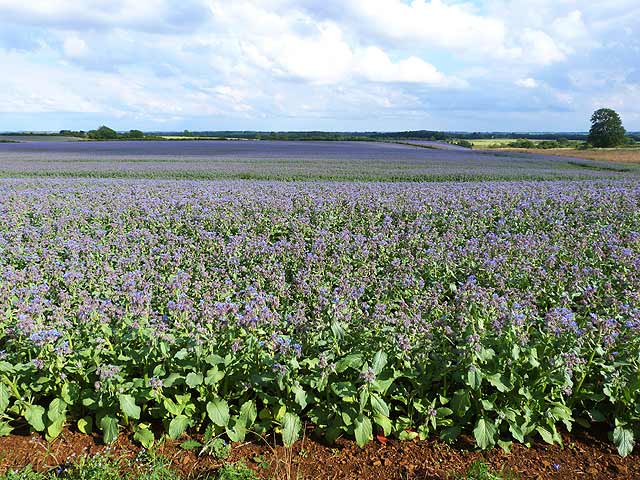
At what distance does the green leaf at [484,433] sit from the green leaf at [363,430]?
858 millimetres

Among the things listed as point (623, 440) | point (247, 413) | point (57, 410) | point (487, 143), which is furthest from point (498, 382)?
point (487, 143)

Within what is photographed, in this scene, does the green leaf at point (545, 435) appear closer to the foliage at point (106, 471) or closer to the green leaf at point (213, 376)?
the green leaf at point (213, 376)

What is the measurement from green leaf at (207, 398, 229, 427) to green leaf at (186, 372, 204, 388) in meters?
0.23

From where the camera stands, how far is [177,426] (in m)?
3.96

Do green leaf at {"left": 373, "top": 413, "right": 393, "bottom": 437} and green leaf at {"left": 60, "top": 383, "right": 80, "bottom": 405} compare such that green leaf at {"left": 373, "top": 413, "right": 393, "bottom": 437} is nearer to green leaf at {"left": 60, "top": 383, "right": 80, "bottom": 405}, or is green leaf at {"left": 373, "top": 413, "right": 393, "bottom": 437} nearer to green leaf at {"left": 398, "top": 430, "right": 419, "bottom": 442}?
green leaf at {"left": 398, "top": 430, "right": 419, "bottom": 442}

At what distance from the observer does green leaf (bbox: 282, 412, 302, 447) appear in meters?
A: 3.80

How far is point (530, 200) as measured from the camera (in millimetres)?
13945

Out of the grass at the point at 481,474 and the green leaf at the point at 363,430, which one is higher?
the green leaf at the point at 363,430

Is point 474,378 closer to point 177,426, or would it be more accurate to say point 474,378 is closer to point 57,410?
point 177,426

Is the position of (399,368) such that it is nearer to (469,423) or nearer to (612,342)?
(469,423)

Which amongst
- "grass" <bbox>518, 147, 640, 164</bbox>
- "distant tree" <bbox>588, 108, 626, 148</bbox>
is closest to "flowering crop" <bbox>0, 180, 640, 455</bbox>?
"grass" <bbox>518, 147, 640, 164</bbox>

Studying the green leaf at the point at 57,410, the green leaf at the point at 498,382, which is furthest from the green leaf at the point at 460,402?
the green leaf at the point at 57,410

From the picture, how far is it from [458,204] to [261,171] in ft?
71.1

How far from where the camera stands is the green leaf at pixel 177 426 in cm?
394
